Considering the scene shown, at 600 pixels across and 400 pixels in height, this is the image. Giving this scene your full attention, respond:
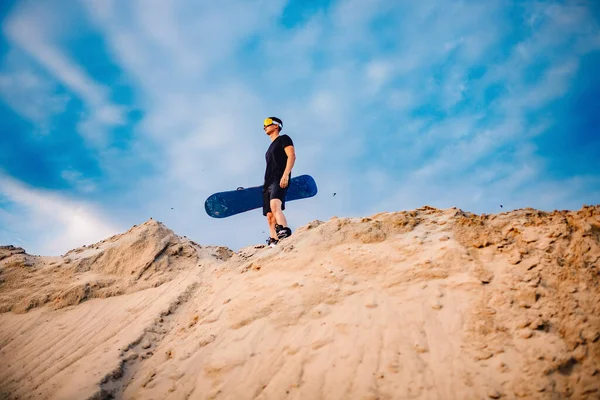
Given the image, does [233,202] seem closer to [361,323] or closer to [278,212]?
[278,212]

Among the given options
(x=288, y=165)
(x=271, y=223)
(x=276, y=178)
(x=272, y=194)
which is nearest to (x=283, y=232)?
(x=271, y=223)

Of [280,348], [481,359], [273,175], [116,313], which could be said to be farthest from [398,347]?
[116,313]

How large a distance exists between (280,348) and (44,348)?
330cm

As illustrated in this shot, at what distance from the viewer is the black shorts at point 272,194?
542 cm

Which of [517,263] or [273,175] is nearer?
[517,263]

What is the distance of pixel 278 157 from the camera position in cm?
561

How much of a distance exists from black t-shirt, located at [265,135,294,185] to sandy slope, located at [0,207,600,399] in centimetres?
121

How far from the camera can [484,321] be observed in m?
2.74

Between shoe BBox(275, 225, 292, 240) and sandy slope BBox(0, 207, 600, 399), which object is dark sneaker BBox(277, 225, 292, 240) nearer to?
shoe BBox(275, 225, 292, 240)

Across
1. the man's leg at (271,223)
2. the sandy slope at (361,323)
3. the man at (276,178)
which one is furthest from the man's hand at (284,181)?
the sandy slope at (361,323)

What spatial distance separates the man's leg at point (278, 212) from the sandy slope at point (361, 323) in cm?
44

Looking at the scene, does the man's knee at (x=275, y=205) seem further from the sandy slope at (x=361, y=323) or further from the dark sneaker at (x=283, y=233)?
the sandy slope at (x=361, y=323)

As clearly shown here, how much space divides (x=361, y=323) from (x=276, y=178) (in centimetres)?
310

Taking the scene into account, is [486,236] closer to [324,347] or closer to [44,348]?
[324,347]
